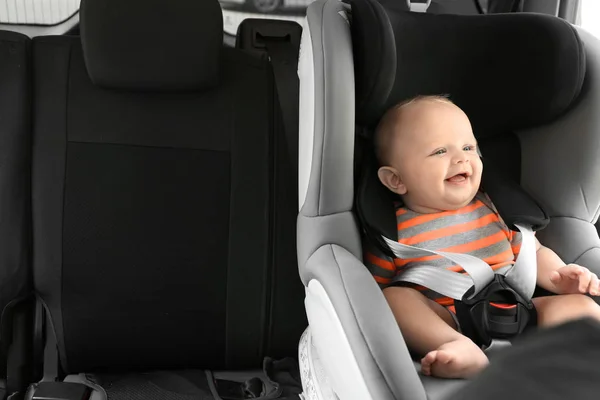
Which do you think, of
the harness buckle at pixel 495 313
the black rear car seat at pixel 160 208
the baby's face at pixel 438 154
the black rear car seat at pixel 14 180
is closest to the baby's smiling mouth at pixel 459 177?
the baby's face at pixel 438 154

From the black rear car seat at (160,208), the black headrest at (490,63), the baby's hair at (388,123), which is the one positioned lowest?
the black rear car seat at (160,208)

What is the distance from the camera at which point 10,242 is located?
5.43 feet

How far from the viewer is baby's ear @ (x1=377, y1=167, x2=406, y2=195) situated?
1.53m

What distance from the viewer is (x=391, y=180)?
1529 mm

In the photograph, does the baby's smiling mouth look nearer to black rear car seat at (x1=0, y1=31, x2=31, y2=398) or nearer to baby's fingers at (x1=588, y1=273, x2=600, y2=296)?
baby's fingers at (x1=588, y1=273, x2=600, y2=296)

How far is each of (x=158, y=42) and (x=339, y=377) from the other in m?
0.91

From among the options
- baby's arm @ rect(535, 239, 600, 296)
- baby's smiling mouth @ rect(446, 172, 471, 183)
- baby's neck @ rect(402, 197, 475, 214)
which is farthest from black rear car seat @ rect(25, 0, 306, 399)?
baby's arm @ rect(535, 239, 600, 296)

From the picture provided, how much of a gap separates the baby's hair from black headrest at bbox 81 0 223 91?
455mm

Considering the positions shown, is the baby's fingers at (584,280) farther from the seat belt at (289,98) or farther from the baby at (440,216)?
the seat belt at (289,98)

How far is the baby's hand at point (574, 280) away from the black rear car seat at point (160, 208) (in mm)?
704

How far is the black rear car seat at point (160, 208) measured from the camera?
1655 mm

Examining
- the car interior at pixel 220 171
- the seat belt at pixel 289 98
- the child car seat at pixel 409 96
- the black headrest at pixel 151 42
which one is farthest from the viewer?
the seat belt at pixel 289 98

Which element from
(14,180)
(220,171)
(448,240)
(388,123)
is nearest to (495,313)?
(448,240)

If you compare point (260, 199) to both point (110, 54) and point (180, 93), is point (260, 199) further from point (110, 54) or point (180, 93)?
point (110, 54)
